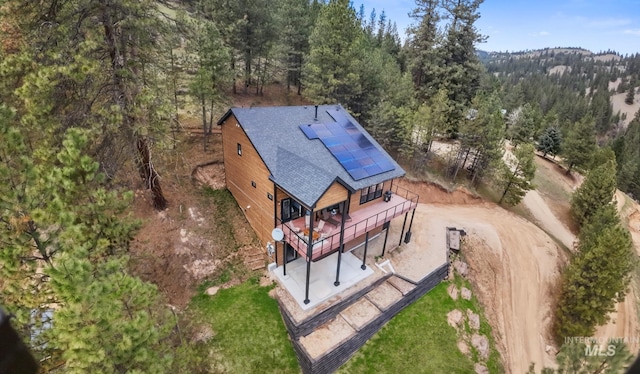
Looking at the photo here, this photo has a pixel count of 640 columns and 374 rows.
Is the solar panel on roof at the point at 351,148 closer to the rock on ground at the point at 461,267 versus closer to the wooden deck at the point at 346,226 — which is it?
the wooden deck at the point at 346,226

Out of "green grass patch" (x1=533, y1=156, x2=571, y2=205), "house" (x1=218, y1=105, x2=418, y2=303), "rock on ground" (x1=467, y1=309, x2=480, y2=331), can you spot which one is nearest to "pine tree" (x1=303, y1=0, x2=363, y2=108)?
"house" (x1=218, y1=105, x2=418, y2=303)

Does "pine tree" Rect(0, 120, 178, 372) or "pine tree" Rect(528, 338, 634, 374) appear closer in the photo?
"pine tree" Rect(0, 120, 178, 372)

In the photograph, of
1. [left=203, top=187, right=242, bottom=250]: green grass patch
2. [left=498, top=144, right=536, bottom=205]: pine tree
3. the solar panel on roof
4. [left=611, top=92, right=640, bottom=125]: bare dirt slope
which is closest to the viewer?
the solar panel on roof

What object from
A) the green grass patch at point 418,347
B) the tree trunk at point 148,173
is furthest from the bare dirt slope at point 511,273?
the tree trunk at point 148,173

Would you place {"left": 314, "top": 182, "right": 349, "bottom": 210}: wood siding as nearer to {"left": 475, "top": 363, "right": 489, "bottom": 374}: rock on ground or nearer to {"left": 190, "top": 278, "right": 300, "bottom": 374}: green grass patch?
{"left": 190, "top": 278, "right": 300, "bottom": 374}: green grass patch

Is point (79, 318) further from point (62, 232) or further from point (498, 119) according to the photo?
point (498, 119)

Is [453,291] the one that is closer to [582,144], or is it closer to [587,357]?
[587,357]
